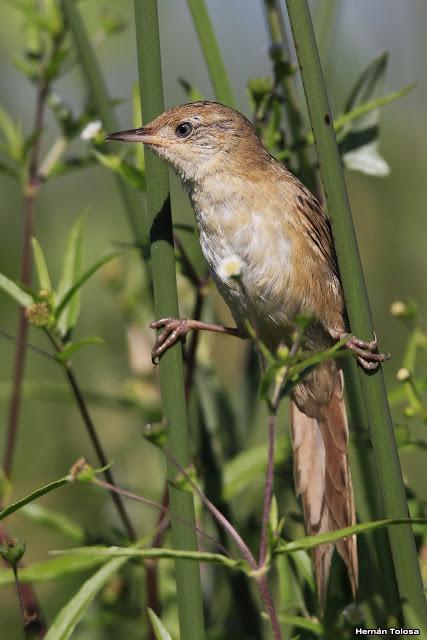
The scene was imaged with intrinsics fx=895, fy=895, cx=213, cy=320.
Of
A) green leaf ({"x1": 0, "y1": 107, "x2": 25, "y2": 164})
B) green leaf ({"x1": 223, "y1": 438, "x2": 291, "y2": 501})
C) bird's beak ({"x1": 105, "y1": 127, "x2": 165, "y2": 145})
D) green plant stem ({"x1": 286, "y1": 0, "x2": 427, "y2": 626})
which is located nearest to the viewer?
green plant stem ({"x1": 286, "y1": 0, "x2": 427, "y2": 626})

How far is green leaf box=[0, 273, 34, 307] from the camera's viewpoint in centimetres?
195

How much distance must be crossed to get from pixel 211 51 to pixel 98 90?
29 cm

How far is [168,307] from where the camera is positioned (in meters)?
1.75

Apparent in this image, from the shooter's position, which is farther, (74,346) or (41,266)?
(41,266)

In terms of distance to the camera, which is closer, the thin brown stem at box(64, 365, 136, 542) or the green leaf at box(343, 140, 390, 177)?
the thin brown stem at box(64, 365, 136, 542)

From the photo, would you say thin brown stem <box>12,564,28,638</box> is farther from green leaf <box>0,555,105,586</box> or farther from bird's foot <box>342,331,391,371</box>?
bird's foot <box>342,331,391,371</box>

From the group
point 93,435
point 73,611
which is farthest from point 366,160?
point 73,611

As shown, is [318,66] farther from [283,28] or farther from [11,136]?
[11,136]

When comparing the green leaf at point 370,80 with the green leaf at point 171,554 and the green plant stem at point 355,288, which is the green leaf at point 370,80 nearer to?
the green plant stem at point 355,288

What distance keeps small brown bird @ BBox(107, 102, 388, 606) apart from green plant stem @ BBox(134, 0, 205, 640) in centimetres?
53

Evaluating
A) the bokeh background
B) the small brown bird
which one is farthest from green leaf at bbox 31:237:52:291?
the bokeh background

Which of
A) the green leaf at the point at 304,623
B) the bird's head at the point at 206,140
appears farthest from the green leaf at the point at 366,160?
the green leaf at the point at 304,623

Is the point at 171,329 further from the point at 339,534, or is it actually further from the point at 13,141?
the point at 13,141

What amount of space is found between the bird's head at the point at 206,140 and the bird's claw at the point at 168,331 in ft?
1.96
